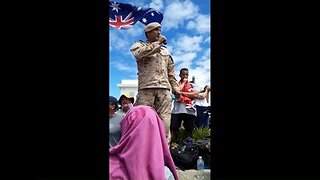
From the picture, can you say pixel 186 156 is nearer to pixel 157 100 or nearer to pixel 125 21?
pixel 157 100

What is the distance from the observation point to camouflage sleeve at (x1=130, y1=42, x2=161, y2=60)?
11.6 feet

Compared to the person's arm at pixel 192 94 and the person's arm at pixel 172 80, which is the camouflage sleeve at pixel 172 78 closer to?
the person's arm at pixel 172 80

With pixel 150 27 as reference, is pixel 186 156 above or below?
below

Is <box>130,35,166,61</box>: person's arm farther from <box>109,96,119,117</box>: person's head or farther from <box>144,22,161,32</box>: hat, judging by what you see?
<box>109,96,119,117</box>: person's head

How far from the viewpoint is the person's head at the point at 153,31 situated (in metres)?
3.54

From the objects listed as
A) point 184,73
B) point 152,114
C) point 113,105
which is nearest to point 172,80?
point 184,73

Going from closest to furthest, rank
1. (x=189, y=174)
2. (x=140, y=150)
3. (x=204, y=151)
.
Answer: (x=140, y=150)
(x=189, y=174)
(x=204, y=151)

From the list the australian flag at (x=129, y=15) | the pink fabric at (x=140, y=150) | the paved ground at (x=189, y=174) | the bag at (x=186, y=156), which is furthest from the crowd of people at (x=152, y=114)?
the australian flag at (x=129, y=15)

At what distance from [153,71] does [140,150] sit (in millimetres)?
1282

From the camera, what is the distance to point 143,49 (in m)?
3.53
